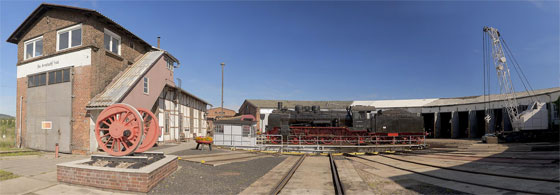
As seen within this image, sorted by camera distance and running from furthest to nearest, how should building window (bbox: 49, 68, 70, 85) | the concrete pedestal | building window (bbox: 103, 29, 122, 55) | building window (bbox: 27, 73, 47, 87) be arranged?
building window (bbox: 27, 73, 47, 87) → building window (bbox: 103, 29, 122, 55) → building window (bbox: 49, 68, 70, 85) → the concrete pedestal

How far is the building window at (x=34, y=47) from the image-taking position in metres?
17.0

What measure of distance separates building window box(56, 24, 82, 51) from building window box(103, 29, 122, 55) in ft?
4.02

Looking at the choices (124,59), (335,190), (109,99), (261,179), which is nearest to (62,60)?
(124,59)

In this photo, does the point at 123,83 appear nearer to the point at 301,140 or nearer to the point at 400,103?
the point at 301,140

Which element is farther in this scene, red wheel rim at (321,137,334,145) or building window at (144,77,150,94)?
red wheel rim at (321,137,334,145)

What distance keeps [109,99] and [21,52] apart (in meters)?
9.85

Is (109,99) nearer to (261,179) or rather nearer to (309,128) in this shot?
(261,179)

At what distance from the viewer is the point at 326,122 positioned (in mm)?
20547

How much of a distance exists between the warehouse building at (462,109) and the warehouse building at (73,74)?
19937mm

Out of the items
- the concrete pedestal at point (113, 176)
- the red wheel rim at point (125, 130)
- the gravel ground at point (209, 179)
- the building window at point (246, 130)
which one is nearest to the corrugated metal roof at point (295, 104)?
the building window at point (246, 130)

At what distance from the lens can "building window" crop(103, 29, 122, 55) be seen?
626 inches

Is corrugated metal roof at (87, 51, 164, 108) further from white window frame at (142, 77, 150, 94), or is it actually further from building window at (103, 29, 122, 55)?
building window at (103, 29, 122, 55)

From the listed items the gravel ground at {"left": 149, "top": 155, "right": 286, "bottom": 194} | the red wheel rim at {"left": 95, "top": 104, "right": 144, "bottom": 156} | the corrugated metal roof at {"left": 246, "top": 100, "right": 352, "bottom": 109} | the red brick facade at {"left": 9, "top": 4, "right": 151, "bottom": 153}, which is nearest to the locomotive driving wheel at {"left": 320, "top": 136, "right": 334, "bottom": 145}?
the gravel ground at {"left": 149, "top": 155, "right": 286, "bottom": 194}

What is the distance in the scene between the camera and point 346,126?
20.5m
